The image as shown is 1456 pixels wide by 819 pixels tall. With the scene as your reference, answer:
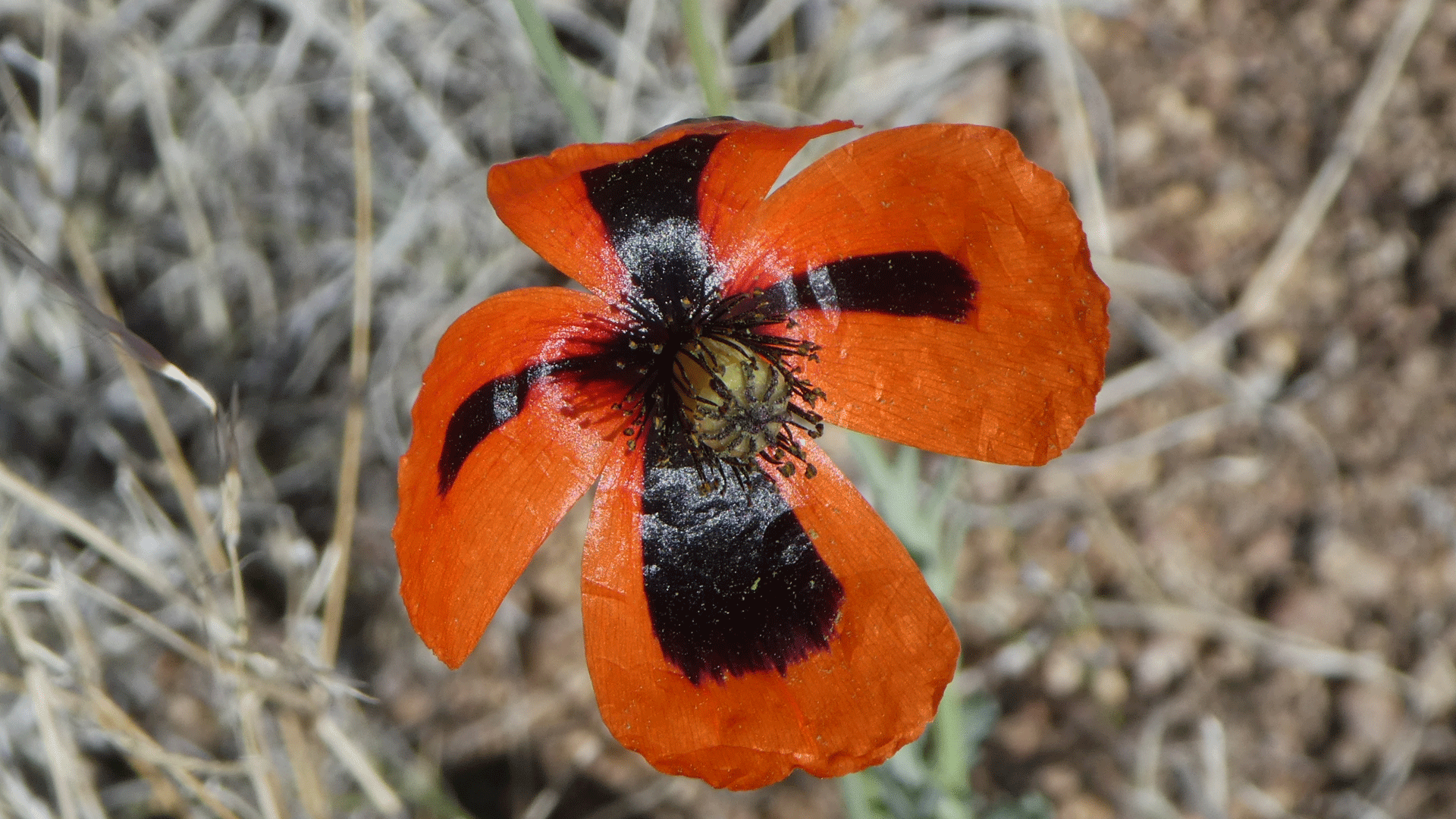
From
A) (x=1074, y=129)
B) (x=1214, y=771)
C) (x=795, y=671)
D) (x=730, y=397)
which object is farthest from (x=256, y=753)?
(x=1074, y=129)

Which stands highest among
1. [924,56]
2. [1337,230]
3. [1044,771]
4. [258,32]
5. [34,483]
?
[258,32]

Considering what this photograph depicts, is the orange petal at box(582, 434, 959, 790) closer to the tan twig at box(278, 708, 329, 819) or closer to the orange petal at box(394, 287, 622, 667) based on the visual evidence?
the orange petal at box(394, 287, 622, 667)

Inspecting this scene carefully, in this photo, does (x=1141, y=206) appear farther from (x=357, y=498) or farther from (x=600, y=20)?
(x=357, y=498)

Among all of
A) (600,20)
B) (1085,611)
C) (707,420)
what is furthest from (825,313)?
(600,20)

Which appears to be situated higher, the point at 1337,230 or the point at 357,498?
the point at 357,498

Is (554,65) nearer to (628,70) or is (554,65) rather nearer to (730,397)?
(730,397)

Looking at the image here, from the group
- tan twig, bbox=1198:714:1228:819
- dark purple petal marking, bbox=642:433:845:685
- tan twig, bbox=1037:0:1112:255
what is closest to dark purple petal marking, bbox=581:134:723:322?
dark purple petal marking, bbox=642:433:845:685
